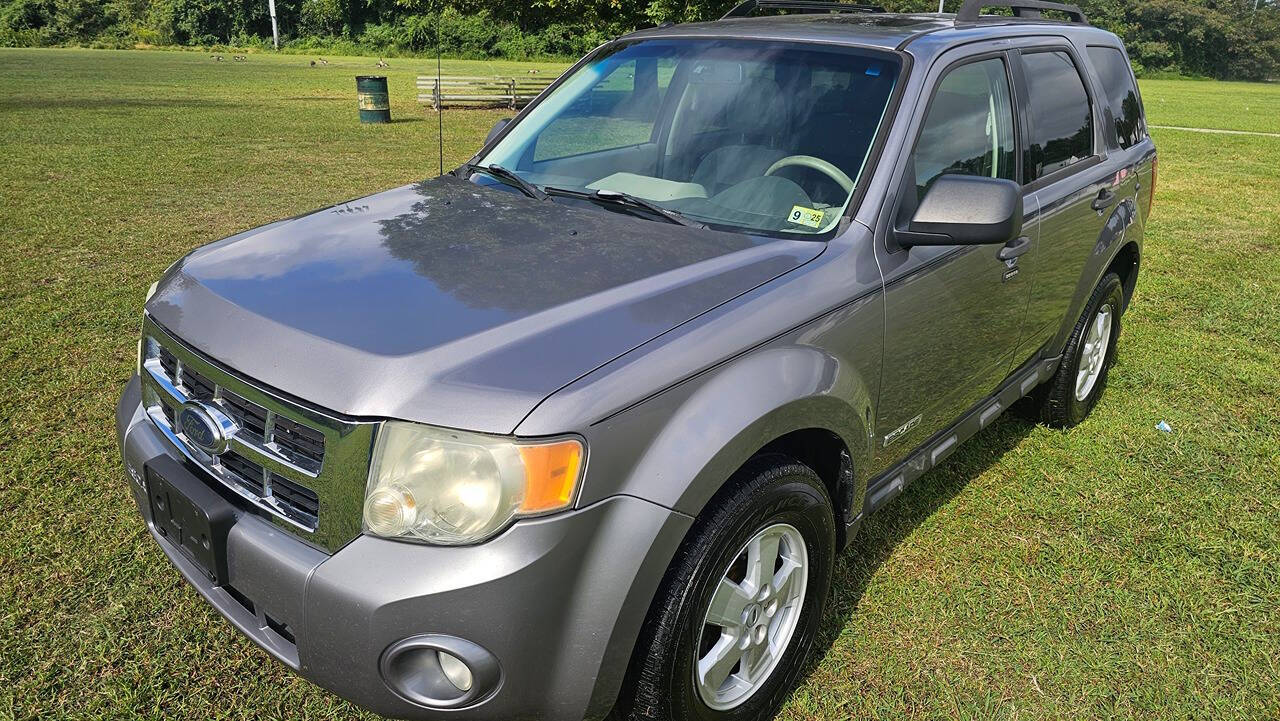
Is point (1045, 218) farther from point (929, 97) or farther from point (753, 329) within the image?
point (753, 329)

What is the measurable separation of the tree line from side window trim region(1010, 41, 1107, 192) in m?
39.9

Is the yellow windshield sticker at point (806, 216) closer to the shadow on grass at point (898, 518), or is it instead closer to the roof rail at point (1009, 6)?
the shadow on grass at point (898, 518)

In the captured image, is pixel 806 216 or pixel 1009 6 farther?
pixel 1009 6

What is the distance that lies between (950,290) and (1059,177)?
42.9 inches

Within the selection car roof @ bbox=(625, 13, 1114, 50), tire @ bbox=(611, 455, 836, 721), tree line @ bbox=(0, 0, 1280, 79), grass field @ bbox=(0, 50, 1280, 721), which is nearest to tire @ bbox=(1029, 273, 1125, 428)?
grass field @ bbox=(0, 50, 1280, 721)

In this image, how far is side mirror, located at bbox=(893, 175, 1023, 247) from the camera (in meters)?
2.48

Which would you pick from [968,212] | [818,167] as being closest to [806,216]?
[818,167]

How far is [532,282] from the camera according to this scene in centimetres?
223

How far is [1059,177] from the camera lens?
3.57 m

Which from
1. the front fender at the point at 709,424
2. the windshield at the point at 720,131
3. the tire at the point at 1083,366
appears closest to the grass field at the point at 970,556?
the tire at the point at 1083,366

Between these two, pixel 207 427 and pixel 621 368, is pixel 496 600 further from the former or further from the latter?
pixel 207 427

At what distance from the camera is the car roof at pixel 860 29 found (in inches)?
120

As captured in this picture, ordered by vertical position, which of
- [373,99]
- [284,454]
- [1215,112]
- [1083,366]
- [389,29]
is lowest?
[1083,366]

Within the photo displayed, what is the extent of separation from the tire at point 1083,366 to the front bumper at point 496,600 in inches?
113
